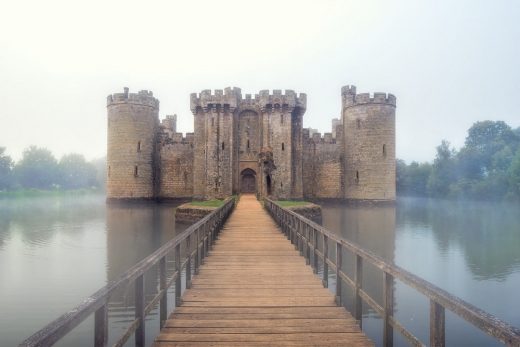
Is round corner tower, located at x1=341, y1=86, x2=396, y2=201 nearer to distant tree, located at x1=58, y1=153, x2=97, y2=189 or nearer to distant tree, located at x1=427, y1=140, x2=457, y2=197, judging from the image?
distant tree, located at x1=427, y1=140, x2=457, y2=197

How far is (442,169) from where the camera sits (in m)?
55.2

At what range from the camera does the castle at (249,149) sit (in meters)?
34.3

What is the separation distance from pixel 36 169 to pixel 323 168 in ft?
195

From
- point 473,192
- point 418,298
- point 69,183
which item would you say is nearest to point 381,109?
point 473,192

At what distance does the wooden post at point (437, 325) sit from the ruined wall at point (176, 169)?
119 feet

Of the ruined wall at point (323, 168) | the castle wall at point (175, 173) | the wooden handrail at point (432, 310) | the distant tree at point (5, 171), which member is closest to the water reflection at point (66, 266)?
the wooden handrail at point (432, 310)

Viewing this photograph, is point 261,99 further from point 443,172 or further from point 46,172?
point 46,172

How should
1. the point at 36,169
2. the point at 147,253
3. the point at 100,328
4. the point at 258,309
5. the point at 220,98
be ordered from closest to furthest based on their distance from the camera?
the point at 100,328
the point at 258,309
the point at 147,253
the point at 220,98
the point at 36,169

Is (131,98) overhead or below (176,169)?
overhead

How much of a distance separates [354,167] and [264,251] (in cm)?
2777

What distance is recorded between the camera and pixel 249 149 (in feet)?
117

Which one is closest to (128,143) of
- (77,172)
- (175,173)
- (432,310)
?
(175,173)

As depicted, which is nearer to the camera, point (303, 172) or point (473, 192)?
point (303, 172)

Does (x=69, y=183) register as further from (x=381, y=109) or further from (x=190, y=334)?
(x=190, y=334)
